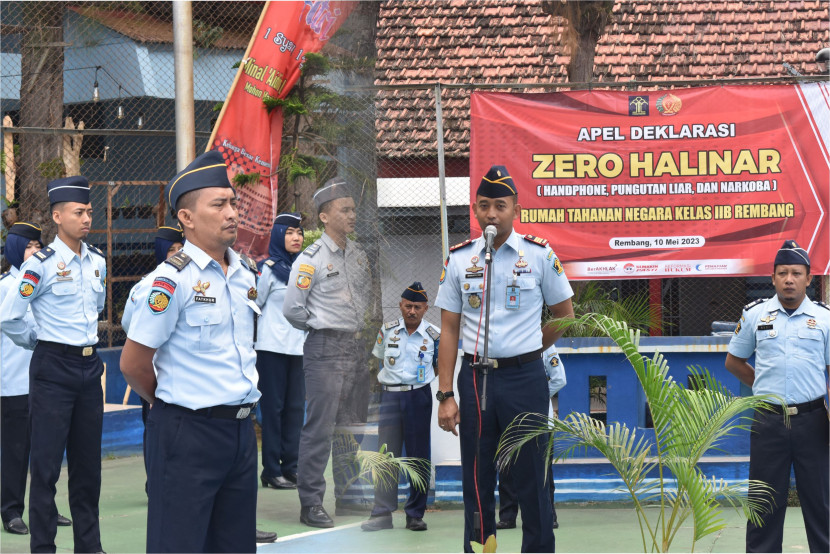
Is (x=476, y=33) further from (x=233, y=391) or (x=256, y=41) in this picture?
(x=233, y=391)

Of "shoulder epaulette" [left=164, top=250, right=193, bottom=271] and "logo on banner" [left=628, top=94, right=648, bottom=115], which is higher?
"logo on banner" [left=628, top=94, right=648, bottom=115]

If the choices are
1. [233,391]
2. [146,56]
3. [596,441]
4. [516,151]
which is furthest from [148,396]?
[146,56]

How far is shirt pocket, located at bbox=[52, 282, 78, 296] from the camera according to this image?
5.73 meters

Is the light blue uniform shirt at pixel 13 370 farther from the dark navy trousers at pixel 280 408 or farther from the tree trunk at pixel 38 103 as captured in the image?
the tree trunk at pixel 38 103

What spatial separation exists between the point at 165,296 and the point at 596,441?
6.89 ft

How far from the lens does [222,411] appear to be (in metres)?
3.60

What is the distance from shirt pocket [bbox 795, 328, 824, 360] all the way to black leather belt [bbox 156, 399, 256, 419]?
11.9 feet

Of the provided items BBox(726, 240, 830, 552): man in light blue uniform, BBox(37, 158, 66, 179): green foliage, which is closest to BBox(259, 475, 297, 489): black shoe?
Result: BBox(726, 240, 830, 552): man in light blue uniform

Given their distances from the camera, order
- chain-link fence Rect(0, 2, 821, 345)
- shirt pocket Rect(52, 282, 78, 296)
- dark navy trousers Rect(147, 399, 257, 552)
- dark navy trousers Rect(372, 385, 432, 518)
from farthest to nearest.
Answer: chain-link fence Rect(0, 2, 821, 345) → dark navy trousers Rect(372, 385, 432, 518) → shirt pocket Rect(52, 282, 78, 296) → dark navy trousers Rect(147, 399, 257, 552)

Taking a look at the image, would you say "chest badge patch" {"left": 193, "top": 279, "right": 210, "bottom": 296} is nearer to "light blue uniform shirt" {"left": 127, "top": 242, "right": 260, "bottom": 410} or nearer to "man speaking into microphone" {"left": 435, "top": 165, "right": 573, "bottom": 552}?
"light blue uniform shirt" {"left": 127, "top": 242, "right": 260, "bottom": 410}

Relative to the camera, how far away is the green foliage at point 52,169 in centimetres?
1043

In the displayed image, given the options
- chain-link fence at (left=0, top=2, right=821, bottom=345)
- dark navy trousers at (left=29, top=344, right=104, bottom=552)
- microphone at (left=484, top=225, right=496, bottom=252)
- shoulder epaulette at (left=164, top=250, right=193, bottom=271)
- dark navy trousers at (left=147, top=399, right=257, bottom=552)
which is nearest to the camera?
dark navy trousers at (left=147, top=399, right=257, bottom=552)

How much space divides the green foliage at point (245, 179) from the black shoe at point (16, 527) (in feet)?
8.86

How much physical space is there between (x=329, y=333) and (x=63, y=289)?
6.03 ft
